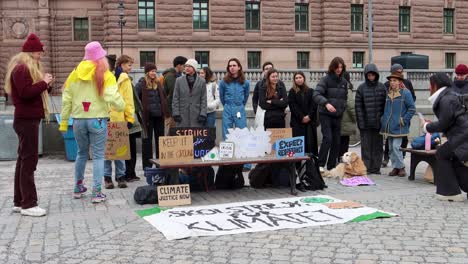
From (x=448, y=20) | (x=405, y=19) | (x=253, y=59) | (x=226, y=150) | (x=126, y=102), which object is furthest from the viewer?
(x=448, y=20)

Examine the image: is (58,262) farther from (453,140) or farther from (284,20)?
(284,20)

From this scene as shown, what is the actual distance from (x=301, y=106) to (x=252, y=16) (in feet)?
102

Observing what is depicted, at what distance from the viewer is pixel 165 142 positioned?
25.9 feet

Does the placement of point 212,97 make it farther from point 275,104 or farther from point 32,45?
point 32,45

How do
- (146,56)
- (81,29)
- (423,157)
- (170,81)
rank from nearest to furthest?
(423,157) → (170,81) → (146,56) → (81,29)

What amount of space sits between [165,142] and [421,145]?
4516 mm

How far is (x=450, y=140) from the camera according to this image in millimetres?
7879

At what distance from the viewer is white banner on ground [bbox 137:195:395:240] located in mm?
6391

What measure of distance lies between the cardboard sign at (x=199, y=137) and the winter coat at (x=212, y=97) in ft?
7.59

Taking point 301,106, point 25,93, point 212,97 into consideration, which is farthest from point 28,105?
point 301,106

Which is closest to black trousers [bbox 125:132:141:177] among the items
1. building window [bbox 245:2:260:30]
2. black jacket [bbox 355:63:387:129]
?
black jacket [bbox 355:63:387:129]

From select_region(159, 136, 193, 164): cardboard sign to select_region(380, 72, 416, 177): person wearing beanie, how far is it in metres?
4.19

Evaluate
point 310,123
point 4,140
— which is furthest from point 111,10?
point 310,123

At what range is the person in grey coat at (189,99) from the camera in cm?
977
